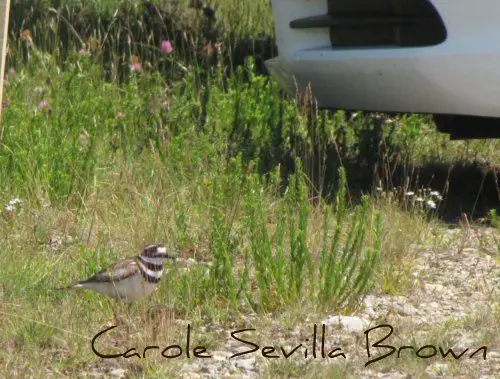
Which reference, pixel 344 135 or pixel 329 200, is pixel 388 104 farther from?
pixel 344 135

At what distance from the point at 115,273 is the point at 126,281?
0.05 meters

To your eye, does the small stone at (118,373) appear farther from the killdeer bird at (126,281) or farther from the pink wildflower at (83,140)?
the pink wildflower at (83,140)

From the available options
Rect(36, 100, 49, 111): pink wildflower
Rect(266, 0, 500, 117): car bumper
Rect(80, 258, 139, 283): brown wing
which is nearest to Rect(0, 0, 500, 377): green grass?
Rect(36, 100, 49, 111): pink wildflower

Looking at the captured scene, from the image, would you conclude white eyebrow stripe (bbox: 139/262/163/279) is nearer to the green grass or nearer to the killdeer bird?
the killdeer bird

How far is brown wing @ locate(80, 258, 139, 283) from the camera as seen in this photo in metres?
3.88

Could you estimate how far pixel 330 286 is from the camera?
4062mm

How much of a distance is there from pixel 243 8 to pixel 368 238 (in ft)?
14.1

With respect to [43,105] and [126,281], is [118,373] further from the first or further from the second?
[43,105]

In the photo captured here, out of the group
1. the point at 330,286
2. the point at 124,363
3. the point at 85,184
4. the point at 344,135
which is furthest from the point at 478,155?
the point at 124,363

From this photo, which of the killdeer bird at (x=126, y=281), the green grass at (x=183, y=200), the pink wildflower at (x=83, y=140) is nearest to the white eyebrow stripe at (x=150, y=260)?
the killdeer bird at (x=126, y=281)
